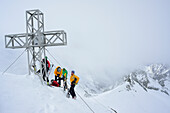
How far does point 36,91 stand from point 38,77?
1635 millimetres

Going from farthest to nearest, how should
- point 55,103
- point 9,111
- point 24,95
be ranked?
1. point 55,103
2. point 24,95
3. point 9,111

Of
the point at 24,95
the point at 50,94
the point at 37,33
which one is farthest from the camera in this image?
the point at 37,33

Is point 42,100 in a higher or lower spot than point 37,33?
lower

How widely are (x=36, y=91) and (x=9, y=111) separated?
7.01ft

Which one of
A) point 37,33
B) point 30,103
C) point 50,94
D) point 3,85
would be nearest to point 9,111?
point 30,103

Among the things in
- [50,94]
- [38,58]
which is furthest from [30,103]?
[38,58]

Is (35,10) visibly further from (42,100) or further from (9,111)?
(9,111)

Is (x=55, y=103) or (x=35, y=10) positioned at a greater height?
(x=35, y=10)

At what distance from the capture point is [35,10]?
8.59 metres

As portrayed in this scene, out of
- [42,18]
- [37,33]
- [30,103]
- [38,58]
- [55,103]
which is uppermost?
[42,18]

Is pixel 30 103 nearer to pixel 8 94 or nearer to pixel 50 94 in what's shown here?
Answer: pixel 8 94

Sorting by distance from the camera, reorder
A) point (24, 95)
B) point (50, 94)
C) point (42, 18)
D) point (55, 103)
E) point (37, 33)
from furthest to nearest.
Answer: point (42, 18)
point (37, 33)
point (50, 94)
point (55, 103)
point (24, 95)

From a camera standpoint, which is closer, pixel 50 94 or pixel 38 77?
pixel 50 94

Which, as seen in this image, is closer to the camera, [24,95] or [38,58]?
[24,95]
